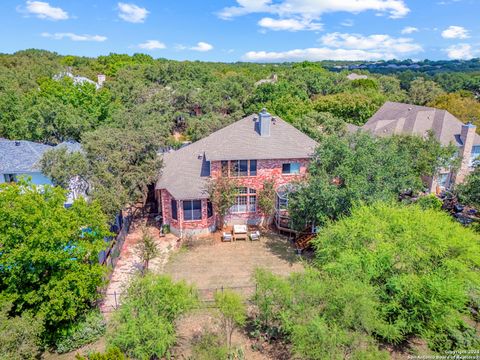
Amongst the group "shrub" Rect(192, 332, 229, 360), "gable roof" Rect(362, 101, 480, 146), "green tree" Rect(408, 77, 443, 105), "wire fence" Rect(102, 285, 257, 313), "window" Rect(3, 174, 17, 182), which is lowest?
"wire fence" Rect(102, 285, 257, 313)

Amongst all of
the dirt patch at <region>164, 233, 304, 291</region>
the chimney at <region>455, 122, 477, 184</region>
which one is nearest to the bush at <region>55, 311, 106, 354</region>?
the dirt patch at <region>164, 233, 304, 291</region>

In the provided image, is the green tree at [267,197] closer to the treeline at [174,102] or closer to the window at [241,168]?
the window at [241,168]

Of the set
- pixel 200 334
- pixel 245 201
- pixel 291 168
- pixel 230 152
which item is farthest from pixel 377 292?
pixel 230 152

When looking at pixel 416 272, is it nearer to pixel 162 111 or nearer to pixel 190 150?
pixel 190 150

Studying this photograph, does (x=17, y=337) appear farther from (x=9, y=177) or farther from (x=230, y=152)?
(x=9, y=177)

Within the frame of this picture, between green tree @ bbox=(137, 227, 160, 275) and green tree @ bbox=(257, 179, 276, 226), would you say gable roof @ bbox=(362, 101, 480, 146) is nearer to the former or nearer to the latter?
green tree @ bbox=(257, 179, 276, 226)
